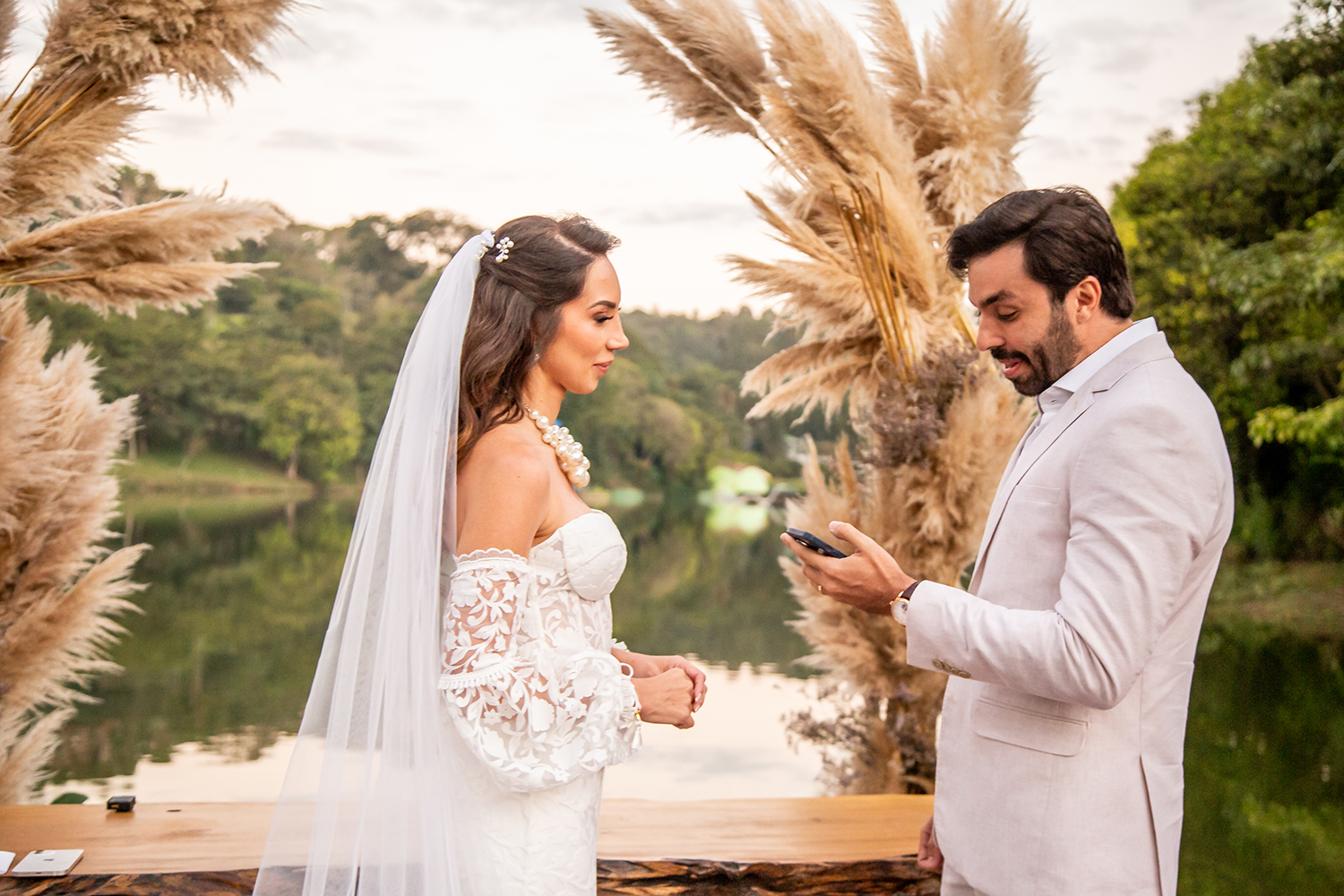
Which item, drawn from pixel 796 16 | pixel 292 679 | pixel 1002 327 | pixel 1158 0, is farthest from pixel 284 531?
pixel 1002 327

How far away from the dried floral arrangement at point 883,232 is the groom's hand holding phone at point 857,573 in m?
1.69

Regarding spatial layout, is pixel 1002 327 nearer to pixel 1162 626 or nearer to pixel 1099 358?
pixel 1099 358

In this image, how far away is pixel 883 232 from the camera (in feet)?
11.3

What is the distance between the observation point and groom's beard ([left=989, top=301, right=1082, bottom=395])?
170 cm

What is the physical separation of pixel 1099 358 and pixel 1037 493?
255 mm

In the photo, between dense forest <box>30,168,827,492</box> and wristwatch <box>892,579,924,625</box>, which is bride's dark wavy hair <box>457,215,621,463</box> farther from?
dense forest <box>30,168,827,492</box>

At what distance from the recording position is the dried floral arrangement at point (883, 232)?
3.38m

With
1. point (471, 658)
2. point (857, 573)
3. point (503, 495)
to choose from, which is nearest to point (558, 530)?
point (503, 495)

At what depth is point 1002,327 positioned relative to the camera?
68.7 inches

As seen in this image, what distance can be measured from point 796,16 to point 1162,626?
2.57 m

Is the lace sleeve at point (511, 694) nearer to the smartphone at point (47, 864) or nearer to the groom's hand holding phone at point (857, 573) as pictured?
the groom's hand holding phone at point (857, 573)

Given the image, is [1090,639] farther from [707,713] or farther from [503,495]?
[707,713]

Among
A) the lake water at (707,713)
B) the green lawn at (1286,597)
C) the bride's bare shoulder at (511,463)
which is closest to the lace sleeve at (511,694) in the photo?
the bride's bare shoulder at (511,463)

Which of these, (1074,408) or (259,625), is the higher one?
(1074,408)
